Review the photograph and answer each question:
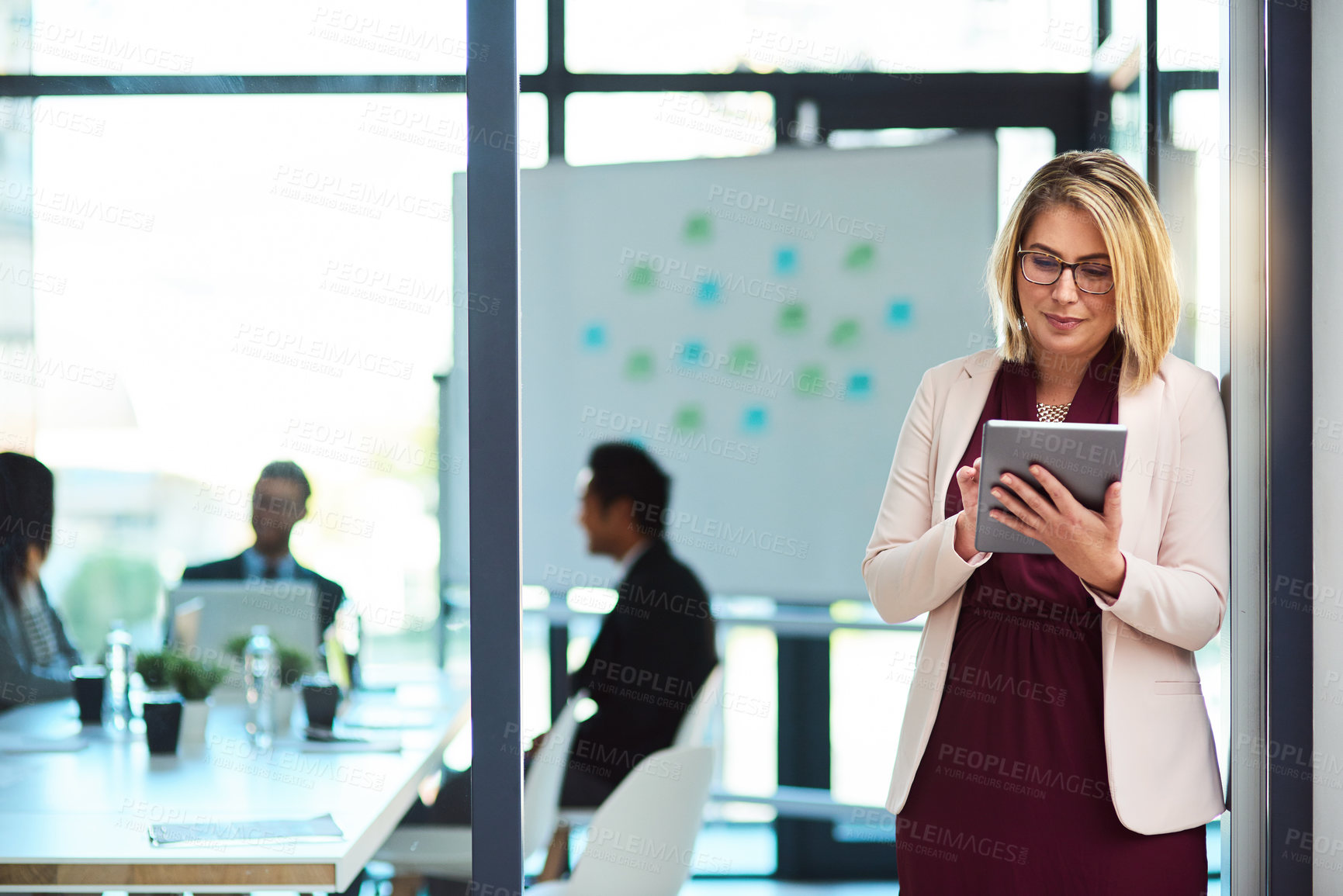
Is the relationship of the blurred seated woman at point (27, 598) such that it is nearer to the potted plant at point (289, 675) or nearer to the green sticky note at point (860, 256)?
the potted plant at point (289, 675)

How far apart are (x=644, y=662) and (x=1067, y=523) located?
149 centimetres

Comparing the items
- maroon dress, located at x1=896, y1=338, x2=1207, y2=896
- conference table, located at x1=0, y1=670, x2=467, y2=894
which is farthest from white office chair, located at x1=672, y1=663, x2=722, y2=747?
maroon dress, located at x1=896, y1=338, x2=1207, y2=896

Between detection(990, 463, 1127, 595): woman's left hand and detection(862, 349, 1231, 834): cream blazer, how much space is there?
0.04m

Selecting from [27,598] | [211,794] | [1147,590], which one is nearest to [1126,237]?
[1147,590]

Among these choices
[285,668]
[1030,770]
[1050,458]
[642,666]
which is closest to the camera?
[1050,458]

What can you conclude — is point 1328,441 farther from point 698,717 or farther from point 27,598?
point 27,598

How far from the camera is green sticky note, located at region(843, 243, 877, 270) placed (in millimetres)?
3371

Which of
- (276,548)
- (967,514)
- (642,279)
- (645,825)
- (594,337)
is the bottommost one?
(645,825)

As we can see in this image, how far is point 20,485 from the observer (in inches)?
84.1

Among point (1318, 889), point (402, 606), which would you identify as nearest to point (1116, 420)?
point (1318, 889)

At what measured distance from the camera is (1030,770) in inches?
59.9

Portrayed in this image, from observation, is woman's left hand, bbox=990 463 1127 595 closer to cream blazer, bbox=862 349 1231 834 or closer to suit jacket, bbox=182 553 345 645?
cream blazer, bbox=862 349 1231 834

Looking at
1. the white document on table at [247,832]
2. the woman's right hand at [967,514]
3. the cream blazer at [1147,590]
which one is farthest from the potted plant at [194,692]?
the woman's right hand at [967,514]

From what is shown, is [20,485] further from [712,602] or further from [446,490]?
[712,602]
